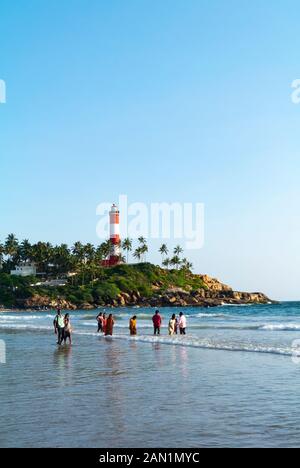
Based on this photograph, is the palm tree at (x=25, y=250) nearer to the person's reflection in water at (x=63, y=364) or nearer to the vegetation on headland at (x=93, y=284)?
the vegetation on headland at (x=93, y=284)

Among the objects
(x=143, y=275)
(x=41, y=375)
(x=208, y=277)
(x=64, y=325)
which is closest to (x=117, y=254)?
(x=143, y=275)

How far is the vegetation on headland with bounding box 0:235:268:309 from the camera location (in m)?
143

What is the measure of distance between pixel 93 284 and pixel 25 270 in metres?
21.4

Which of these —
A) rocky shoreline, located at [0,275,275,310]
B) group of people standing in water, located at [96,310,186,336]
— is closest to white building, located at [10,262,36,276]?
rocky shoreline, located at [0,275,275,310]

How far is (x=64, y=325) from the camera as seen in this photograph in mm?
30547

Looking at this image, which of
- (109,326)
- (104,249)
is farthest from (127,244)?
(109,326)

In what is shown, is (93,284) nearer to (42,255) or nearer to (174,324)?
(42,255)

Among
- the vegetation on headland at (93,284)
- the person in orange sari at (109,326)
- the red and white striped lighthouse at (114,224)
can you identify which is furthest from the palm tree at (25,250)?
the person in orange sari at (109,326)

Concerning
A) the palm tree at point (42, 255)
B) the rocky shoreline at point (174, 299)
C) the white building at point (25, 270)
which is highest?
the palm tree at point (42, 255)

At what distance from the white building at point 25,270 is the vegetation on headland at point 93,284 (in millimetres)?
2090

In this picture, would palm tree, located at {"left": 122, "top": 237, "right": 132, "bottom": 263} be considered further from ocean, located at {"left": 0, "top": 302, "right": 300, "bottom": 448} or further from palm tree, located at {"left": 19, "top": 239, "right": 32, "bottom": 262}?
ocean, located at {"left": 0, "top": 302, "right": 300, "bottom": 448}

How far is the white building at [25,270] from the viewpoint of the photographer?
15750cm
